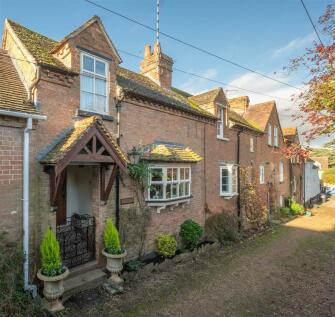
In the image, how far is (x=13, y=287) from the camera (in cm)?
618

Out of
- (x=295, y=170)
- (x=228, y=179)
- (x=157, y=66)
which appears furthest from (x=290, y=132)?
(x=157, y=66)

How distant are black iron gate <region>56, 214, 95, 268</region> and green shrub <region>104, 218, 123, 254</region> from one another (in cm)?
79

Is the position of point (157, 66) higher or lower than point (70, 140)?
higher

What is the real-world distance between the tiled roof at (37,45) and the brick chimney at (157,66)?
7.05m

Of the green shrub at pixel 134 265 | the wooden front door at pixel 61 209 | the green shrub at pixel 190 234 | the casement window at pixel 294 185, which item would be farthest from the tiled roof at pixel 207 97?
the casement window at pixel 294 185

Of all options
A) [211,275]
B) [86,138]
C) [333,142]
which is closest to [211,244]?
[211,275]

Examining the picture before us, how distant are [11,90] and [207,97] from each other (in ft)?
38.0

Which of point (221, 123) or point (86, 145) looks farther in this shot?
point (221, 123)

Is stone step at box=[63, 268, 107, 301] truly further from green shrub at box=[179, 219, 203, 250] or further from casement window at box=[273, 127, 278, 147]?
casement window at box=[273, 127, 278, 147]

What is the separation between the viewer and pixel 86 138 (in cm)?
763

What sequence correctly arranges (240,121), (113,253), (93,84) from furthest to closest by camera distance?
1. (240,121)
2. (93,84)
3. (113,253)

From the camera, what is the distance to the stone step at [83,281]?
7.46 metres

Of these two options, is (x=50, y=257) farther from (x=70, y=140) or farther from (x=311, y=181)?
(x=311, y=181)

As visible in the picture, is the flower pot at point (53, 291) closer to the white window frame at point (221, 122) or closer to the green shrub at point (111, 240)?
the green shrub at point (111, 240)
